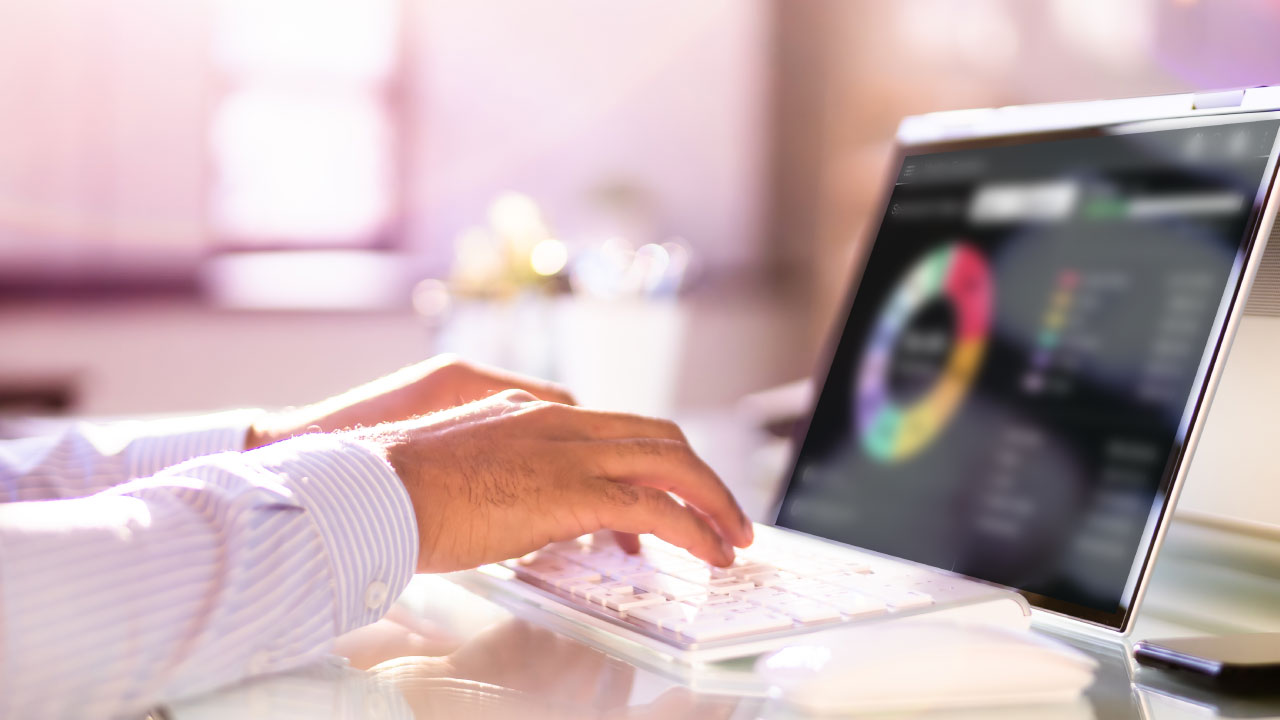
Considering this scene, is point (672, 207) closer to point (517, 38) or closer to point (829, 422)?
point (517, 38)

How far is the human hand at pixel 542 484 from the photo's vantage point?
58cm

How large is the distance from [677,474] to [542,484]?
9cm

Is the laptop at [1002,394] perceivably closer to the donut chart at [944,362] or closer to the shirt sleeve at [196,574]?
the donut chart at [944,362]

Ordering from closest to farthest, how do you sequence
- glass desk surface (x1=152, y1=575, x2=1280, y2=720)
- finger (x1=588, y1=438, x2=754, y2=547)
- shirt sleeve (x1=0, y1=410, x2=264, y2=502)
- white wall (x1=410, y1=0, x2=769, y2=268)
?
1. glass desk surface (x1=152, y1=575, x2=1280, y2=720)
2. finger (x1=588, y1=438, x2=754, y2=547)
3. shirt sleeve (x1=0, y1=410, x2=264, y2=502)
4. white wall (x1=410, y1=0, x2=769, y2=268)

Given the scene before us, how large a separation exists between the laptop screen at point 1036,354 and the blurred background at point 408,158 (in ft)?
3.32

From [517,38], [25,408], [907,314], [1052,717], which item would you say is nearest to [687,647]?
[1052,717]

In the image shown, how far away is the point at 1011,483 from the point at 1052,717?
232mm

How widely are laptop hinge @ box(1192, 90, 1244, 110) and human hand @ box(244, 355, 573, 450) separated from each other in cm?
50

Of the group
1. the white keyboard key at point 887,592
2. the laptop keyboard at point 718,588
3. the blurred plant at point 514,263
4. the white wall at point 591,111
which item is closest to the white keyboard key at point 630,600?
the laptop keyboard at point 718,588

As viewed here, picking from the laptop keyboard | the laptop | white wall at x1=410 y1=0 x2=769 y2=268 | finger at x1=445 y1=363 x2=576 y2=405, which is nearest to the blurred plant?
finger at x1=445 y1=363 x2=576 y2=405

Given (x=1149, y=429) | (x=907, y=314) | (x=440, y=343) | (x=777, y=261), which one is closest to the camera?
(x=1149, y=429)

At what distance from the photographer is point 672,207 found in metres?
3.25

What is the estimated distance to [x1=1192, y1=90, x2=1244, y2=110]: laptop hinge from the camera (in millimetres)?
597

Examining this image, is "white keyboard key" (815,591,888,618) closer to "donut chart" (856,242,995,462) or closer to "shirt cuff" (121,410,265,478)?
"donut chart" (856,242,995,462)
